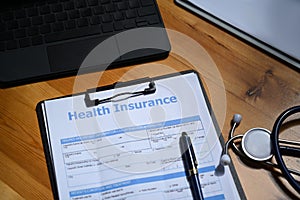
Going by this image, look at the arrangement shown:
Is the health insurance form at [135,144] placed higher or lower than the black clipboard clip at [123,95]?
lower

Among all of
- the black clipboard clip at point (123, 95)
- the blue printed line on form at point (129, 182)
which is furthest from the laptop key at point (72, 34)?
the blue printed line on form at point (129, 182)

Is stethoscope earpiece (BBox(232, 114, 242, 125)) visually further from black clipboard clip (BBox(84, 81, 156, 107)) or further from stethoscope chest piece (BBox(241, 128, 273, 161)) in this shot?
black clipboard clip (BBox(84, 81, 156, 107))

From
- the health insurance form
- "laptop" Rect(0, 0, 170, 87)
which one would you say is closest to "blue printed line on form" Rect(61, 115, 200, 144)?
the health insurance form

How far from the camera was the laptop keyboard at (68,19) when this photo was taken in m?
0.79

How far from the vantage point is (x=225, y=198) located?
2.21 ft

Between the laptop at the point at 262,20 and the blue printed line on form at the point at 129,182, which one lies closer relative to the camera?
the blue printed line on form at the point at 129,182

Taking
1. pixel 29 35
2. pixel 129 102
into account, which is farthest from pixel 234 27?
pixel 29 35

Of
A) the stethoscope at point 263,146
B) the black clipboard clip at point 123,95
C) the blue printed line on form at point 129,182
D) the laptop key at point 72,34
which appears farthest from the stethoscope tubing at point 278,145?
the laptop key at point 72,34

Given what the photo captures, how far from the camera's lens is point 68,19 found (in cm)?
81

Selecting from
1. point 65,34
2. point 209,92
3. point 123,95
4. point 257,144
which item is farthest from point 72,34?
point 257,144

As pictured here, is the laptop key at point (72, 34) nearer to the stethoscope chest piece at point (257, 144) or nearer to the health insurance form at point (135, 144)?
the health insurance form at point (135, 144)

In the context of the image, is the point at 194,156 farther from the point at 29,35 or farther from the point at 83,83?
the point at 29,35

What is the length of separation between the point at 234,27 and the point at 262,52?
2.7 inches

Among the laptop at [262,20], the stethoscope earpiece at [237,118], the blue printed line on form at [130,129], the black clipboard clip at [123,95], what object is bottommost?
the stethoscope earpiece at [237,118]
